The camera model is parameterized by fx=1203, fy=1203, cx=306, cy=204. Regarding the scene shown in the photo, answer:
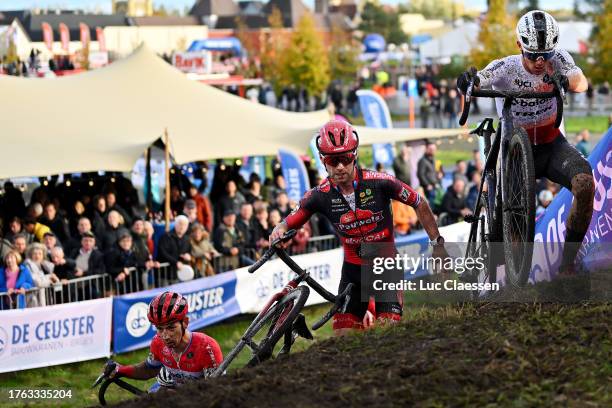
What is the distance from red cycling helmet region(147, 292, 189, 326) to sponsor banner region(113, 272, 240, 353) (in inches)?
249

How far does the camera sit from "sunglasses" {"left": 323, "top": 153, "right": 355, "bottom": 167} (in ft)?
29.9

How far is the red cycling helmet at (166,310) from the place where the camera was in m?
8.90

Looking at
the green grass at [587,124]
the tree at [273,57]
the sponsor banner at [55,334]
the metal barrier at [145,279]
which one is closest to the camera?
the sponsor banner at [55,334]

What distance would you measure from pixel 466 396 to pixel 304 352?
170 cm

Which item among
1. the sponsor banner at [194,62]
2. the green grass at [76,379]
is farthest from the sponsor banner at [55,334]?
the sponsor banner at [194,62]

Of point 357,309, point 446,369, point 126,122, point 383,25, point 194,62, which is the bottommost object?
point 357,309

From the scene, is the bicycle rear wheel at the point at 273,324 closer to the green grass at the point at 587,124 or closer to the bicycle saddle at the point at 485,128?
the bicycle saddle at the point at 485,128

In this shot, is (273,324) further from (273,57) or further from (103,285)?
(273,57)

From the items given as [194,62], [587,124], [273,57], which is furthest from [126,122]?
[273,57]

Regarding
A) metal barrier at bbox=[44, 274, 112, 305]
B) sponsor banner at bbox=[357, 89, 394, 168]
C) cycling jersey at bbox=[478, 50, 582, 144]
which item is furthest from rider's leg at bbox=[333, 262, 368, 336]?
sponsor banner at bbox=[357, 89, 394, 168]

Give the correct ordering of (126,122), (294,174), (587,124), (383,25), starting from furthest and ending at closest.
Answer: (383,25) → (587,124) → (294,174) → (126,122)

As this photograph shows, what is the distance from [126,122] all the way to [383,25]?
118668mm

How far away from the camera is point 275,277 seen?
58.2 ft

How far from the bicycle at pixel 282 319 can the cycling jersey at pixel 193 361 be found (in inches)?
11.7
